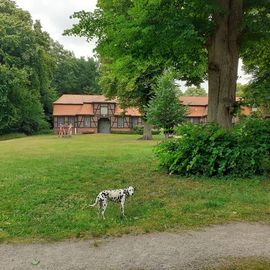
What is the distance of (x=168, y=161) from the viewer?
13.1 m

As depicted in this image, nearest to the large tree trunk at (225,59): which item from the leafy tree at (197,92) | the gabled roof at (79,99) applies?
the gabled roof at (79,99)

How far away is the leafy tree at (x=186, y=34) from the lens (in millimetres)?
11609

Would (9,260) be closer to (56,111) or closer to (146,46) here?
(146,46)

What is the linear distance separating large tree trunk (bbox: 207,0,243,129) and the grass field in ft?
9.41

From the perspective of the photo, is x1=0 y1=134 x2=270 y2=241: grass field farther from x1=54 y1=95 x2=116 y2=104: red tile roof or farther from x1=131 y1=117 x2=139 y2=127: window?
x1=54 y1=95 x2=116 y2=104: red tile roof

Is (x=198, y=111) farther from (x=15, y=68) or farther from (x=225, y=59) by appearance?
(x=225, y=59)

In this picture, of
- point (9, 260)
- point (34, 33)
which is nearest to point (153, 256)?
point (9, 260)

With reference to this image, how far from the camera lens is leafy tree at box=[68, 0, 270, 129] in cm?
1161

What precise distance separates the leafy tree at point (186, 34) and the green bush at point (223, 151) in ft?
3.07

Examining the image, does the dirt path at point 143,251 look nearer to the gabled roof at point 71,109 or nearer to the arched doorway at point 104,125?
the gabled roof at point 71,109

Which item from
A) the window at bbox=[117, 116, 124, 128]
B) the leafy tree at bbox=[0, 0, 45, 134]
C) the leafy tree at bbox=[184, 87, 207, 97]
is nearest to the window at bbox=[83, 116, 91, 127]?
the window at bbox=[117, 116, 124, 128]

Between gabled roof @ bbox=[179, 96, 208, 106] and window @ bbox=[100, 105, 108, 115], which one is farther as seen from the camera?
window @ bbox=[100, 105, 108, 115]

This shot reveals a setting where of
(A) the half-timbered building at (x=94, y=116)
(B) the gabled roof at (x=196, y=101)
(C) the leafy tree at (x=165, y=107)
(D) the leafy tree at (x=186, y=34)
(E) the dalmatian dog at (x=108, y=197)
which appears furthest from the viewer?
(B) the gabled roof at (x=196, y=101)

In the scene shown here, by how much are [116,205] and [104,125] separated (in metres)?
58.9
